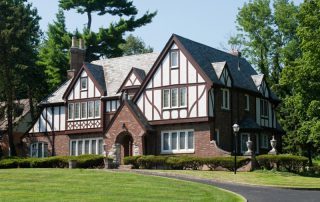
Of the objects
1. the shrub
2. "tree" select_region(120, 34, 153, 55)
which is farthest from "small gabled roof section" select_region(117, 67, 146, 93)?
"tree" select_region(120, 34, 153, 55)

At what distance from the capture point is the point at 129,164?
144 ft

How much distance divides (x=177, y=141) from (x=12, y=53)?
65.2ft

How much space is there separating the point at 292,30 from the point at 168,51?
23.7 m

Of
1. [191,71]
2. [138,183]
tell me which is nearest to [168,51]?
[191,71]

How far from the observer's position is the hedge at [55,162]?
43688 mm

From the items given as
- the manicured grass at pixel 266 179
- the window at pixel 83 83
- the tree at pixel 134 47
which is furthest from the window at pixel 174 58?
the tree at pixel 134 47

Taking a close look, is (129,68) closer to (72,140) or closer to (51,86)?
(72,140)

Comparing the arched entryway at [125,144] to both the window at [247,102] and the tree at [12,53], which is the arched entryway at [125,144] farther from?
the tree at [12,53]

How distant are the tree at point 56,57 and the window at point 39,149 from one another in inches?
532

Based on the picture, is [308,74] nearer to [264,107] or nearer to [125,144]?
[264,107]

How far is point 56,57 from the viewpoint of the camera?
70.4m

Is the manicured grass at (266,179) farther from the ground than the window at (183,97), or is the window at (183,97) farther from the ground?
the window at (183,97)

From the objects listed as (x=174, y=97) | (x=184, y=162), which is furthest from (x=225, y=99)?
(x=184, y=162)

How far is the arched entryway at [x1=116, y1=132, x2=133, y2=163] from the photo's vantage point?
49.3 meters
